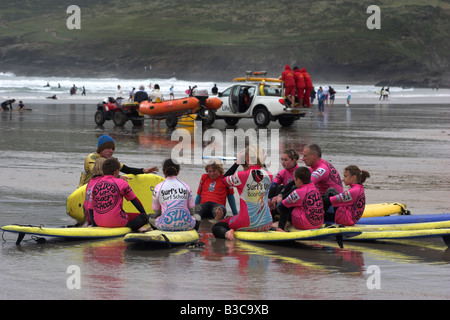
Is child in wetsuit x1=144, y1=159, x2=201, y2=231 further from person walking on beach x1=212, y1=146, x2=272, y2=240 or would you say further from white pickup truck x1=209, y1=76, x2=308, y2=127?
white pickup truck x1=209, y1=76, x2=308, y2=127

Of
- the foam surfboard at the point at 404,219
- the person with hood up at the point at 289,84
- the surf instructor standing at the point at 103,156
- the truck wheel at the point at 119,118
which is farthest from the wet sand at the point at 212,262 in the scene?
the person with hood up at the point at 289,84

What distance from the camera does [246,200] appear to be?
27.9ft

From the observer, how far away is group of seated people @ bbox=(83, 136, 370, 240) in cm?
842

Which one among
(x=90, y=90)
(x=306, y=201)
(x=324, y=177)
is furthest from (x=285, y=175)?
(x=90, y=90)

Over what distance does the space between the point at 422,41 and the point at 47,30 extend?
340ft

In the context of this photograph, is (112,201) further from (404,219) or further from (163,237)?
(404,219)

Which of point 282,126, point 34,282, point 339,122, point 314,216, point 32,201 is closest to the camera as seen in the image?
point 34,282

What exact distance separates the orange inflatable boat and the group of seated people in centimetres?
1771

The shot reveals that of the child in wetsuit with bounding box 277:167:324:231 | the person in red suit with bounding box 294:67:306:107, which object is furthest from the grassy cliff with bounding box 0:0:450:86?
the child in wetsuit with bounding box 277:167:324:231

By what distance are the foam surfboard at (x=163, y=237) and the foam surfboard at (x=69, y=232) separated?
485mm

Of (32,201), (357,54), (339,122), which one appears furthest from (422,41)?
(32,201)
